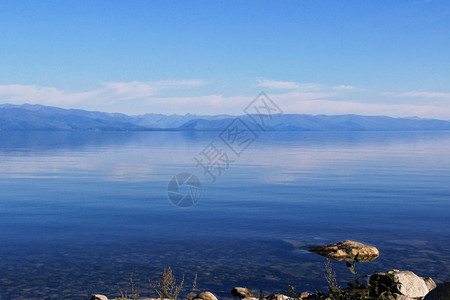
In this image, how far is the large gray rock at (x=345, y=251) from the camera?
17.8 metres

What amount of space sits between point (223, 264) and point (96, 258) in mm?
4663

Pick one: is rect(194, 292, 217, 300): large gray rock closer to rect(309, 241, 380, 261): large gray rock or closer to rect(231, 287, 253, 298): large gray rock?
rect(231, 287, 253, 298): large gray rock

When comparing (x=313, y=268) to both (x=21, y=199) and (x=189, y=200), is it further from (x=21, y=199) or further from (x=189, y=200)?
(x=21, y=199)

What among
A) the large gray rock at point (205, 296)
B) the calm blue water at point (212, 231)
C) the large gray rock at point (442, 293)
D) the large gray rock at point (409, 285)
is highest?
the large gray rock at point (442, 293)

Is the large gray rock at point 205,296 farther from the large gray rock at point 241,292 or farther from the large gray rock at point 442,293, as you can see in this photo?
the large gray rock at point 442,293

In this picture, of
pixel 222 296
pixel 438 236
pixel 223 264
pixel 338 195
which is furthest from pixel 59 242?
pixel 338 195

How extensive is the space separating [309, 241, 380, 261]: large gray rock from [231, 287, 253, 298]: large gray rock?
4.98 m

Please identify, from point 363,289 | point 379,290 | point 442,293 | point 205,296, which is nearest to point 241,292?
point 205,296

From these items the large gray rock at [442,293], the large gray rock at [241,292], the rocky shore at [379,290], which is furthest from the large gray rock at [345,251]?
the large gray rock at [442,293]

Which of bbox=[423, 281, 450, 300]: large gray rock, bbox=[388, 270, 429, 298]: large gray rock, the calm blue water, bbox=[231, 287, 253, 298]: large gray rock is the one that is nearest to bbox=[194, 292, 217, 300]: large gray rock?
bbox=[231, 287, 253, 298]: large gray rock

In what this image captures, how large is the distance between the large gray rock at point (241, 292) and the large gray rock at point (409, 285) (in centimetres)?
425

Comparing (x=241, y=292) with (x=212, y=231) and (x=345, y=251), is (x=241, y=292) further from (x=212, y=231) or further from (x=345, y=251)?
(x=212, y=231)

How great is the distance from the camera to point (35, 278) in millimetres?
15812

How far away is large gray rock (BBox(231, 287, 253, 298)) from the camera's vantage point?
46.6 ft
